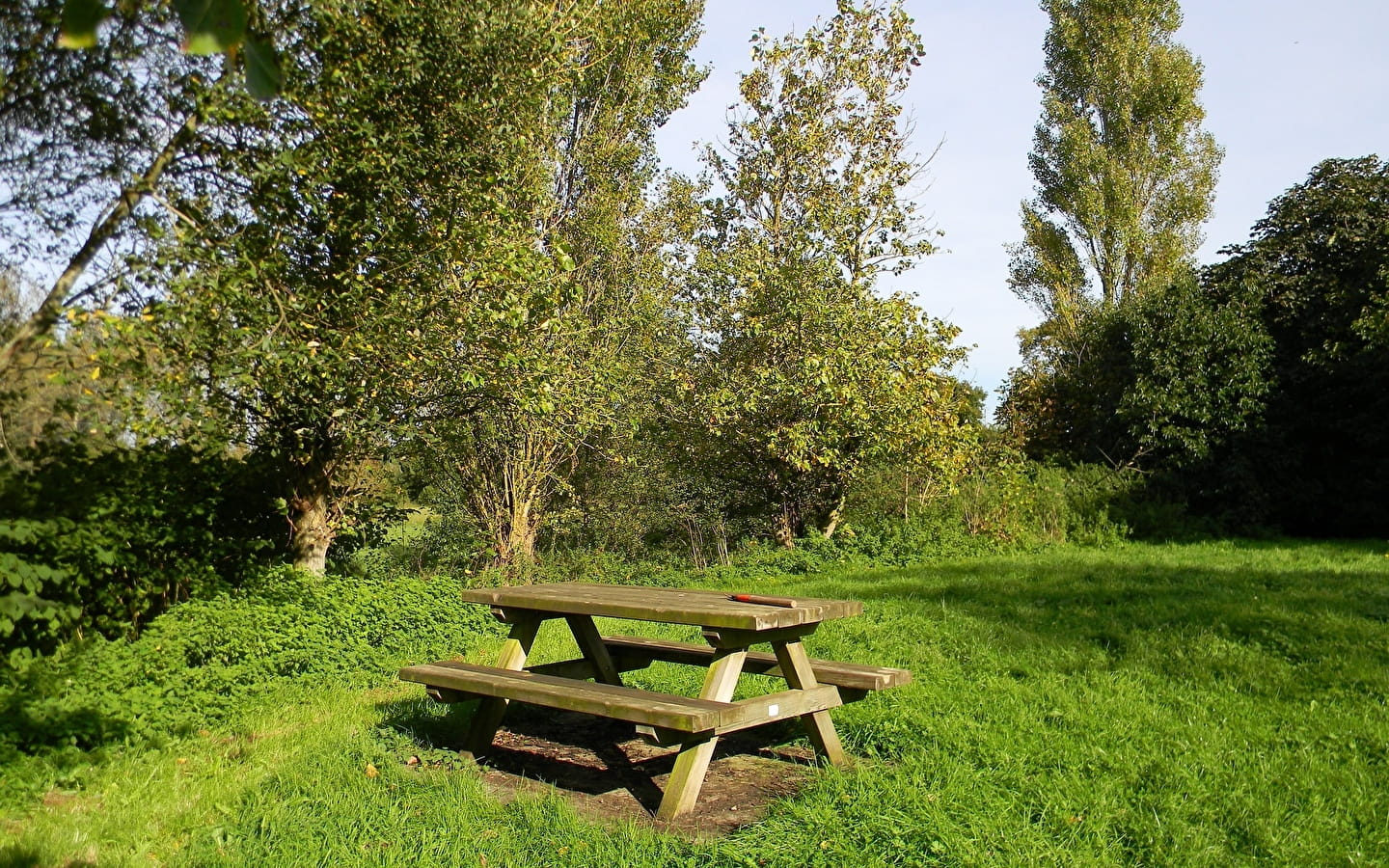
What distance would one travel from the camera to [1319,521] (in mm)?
16812

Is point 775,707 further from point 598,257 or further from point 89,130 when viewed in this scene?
point 598,257

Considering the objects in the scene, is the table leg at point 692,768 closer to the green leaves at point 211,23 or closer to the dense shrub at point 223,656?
the dense shrub at point 223,656

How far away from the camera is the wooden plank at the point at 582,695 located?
12.6 ft

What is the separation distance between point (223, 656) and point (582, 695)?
11.1 ft

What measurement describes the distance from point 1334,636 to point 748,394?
852 cm

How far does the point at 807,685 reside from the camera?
14.9 ft

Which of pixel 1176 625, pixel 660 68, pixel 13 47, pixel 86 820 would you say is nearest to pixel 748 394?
pixel 660 68

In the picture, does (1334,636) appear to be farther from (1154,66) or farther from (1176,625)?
(1154,66)

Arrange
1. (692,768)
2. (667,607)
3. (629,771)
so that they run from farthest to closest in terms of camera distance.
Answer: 1. (629,771)
2. (667,607)
3. (692,768)

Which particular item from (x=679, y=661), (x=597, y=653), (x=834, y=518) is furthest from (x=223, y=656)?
(x=834, y=518)

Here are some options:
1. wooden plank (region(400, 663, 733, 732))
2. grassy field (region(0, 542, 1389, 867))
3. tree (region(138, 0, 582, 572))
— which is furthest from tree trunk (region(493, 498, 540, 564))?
wooden plank (region(400, 663, 733, 732))

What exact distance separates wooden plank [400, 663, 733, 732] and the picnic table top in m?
0.34

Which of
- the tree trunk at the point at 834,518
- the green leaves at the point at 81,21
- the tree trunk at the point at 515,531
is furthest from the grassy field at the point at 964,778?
the tree trunk at the point at 834,518

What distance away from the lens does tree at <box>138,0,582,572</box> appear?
7.11 metres
